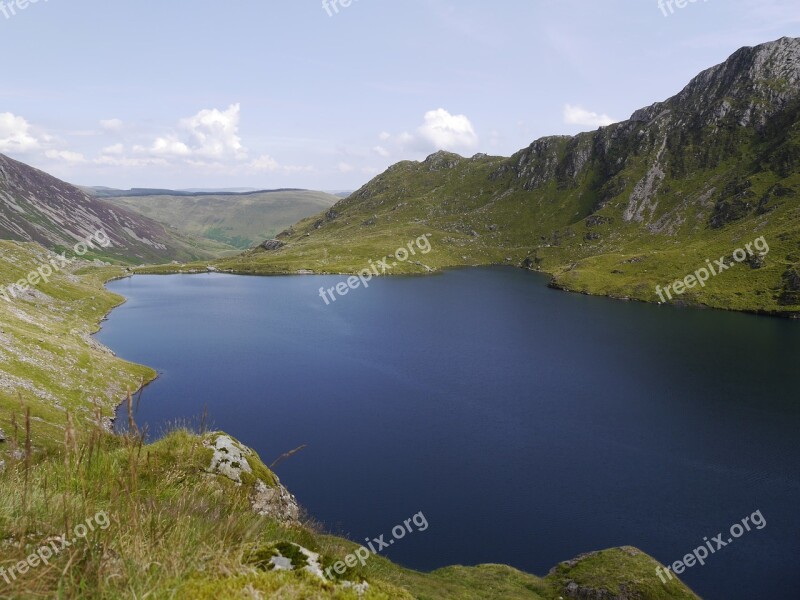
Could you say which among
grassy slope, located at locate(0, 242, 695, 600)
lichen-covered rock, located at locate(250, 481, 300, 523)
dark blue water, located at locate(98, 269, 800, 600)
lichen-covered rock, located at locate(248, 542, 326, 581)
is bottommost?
dark blue water, located at locate(98, 269, 800, 600)

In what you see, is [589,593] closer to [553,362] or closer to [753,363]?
[553,362]

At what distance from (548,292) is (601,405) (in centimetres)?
11292

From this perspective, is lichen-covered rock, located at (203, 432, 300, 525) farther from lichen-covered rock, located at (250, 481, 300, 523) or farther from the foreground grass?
the foreground grass

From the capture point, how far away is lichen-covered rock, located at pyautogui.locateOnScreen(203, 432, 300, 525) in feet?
76.3

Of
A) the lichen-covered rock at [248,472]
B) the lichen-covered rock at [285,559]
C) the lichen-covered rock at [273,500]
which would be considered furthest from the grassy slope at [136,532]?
the lichen-covered rock at [273,500]

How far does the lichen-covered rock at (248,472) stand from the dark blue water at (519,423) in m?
19.5

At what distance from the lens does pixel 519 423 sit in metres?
68.8

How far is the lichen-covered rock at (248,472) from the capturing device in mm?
23266

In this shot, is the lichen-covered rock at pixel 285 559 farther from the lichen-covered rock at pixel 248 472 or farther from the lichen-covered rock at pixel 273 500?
the lichen-covered rock at pixel 273 500

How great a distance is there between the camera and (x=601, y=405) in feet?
250

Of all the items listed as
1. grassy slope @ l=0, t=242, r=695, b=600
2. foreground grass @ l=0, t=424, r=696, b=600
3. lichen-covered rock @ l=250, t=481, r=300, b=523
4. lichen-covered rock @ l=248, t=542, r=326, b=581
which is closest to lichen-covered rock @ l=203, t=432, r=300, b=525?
lichen-covered rock @ l=250, t=481, r=300, b=523

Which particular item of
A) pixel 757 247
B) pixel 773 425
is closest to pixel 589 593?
pixel 773 425

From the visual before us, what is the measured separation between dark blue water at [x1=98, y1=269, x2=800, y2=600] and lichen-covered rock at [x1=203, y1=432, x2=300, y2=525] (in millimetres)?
19548

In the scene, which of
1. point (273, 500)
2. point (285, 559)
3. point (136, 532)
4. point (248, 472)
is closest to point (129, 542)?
point (136, 532)
